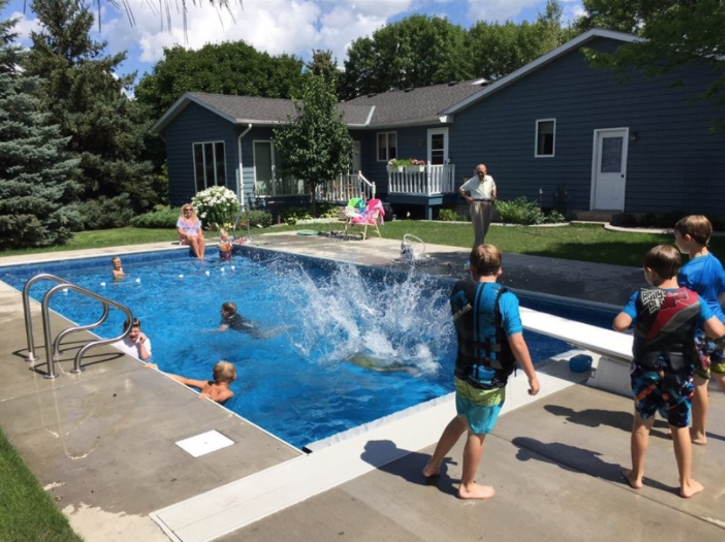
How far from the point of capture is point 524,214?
17.5m

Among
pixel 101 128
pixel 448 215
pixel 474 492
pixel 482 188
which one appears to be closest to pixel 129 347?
pixel 474 492

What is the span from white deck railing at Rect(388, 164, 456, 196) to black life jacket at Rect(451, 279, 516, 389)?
672 inches

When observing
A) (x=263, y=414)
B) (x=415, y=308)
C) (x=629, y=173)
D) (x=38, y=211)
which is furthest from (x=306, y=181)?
(x=263, y=414)

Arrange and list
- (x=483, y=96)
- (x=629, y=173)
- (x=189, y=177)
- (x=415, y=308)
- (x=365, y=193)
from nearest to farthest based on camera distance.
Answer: (x=415, y=308)
(x=629, y=173)
(x=483, y=96)
(x=365, y=193)
(x=189, y=177)

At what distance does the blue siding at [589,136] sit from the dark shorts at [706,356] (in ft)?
41.2

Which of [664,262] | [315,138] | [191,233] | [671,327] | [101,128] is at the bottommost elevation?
[191,233]

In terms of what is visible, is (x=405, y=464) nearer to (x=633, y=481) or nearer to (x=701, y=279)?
(x=633, y=481)

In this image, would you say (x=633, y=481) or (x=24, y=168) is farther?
(x=24, y=168)

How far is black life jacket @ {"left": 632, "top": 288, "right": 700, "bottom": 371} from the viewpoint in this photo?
3.18 meters

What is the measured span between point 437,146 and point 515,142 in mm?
3355

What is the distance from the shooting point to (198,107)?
72.7 ft

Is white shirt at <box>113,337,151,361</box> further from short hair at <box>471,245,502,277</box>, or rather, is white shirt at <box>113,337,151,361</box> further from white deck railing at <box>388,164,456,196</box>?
white deck railing at <box>388,164,456,196</box>

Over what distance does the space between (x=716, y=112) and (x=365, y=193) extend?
35.7 feet

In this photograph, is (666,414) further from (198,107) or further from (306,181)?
(198,107)
